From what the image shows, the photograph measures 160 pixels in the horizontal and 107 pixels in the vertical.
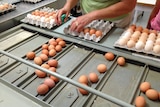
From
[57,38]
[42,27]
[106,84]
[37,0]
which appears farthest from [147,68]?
[37,0]

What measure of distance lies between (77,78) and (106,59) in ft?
0.84

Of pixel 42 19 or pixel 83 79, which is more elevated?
pixel 42 19

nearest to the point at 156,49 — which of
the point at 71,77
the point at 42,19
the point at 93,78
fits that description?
the point at 93,78

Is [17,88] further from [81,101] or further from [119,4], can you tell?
[119,4]

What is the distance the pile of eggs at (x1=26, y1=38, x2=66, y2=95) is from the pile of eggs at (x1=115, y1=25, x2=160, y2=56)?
16.5 inches

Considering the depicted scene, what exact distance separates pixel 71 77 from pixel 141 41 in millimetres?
527

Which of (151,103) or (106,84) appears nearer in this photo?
(151,103)

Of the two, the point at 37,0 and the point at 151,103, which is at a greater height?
the point at 37,0

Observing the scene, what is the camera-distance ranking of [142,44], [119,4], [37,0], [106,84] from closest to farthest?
[106,84], [142,44], [119,4], [37,0]

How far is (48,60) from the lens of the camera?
1170mm

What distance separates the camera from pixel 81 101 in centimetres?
87

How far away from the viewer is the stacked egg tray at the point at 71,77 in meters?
0.87

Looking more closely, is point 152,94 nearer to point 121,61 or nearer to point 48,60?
point 121,61

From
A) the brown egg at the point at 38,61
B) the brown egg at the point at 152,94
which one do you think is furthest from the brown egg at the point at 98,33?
the brown egg at the point at 152,94
